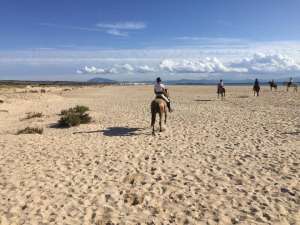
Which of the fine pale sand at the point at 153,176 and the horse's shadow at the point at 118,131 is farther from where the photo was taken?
the horse's shadow at the point at 118,131

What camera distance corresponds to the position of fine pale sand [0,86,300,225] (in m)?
7.29

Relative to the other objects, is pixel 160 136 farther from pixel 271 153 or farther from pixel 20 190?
pixel 20 190

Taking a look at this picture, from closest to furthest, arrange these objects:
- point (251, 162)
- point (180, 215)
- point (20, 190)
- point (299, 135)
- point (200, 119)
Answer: point (180, 215)
point (20, 190)
point (251, 162)
point (299, 135)
point (200, 119)

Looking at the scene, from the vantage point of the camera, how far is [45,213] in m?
7.42

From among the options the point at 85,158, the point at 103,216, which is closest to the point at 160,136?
the point at 85,158

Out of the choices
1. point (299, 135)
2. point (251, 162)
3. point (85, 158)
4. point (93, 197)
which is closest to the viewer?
point (93, 197)

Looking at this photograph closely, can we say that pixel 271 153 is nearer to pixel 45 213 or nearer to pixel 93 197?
pixel 93 197

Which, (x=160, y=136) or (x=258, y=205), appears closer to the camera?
(x=258, y=205)

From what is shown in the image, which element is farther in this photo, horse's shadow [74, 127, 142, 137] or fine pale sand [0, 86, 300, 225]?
horse's shadow [74, 127, 142, 137]

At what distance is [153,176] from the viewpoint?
962cm

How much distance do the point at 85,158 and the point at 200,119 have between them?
9.99 metres

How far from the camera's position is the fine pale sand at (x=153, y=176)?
7.29m

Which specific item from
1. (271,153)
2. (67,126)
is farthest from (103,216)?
(67,126)

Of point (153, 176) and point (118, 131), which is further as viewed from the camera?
point (118, 131)
